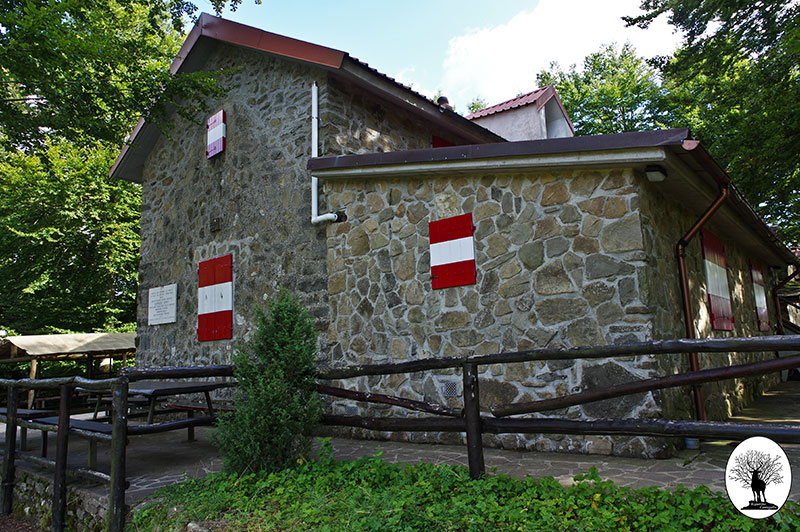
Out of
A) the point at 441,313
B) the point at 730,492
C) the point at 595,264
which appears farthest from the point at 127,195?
the point at 730,492

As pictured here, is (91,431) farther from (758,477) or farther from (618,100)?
(618,100)

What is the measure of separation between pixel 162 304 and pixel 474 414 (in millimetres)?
7754

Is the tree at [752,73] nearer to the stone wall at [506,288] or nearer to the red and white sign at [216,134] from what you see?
the stone wall at [506,288]

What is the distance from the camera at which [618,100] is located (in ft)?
72.3

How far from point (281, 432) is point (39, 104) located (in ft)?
22.8

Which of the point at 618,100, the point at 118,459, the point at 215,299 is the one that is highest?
the point at 618,100

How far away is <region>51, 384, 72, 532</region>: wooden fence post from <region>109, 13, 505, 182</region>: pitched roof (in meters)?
4.93

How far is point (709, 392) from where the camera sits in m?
6.16

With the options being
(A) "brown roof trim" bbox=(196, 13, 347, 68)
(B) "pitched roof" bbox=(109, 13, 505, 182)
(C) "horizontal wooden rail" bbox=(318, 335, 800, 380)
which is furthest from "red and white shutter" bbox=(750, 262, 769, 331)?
(A) "brown roof trim" bbox=(196, 13, 347, 68)

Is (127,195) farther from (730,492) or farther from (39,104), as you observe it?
(730,492)

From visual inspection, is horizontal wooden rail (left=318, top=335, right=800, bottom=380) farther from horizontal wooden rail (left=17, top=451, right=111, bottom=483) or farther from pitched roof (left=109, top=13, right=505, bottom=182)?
pitched roof (left=109, top=13, right=505, bottom=182)

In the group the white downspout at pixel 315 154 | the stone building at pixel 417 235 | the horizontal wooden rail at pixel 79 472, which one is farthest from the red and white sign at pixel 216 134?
the horizontal wooden rail at pixel 79 472

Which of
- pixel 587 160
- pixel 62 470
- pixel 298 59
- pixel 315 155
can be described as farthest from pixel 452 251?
pixel 62 470

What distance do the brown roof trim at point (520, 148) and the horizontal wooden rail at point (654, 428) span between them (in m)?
2.52
